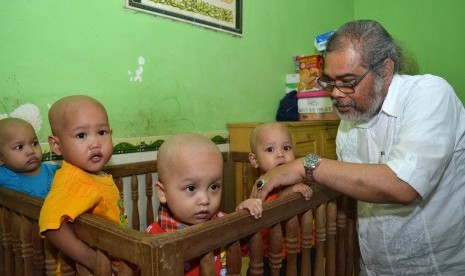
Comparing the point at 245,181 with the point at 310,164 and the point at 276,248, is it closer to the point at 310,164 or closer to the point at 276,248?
the point at 310,164

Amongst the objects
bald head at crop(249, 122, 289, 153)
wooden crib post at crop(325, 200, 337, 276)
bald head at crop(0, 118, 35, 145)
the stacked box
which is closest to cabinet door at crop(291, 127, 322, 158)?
the stacked box

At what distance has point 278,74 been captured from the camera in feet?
11.2

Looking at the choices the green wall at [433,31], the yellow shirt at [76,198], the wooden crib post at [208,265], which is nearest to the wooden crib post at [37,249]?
the yellow shirt at [76,198]

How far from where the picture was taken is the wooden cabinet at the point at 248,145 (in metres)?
2.66

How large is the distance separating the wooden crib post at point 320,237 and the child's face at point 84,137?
3.03 feet

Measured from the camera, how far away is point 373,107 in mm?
1564

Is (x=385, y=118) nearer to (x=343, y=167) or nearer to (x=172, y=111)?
(x=343, y=167)

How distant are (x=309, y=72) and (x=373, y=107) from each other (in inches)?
68.9

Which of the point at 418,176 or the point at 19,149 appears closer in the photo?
the point at 418,176

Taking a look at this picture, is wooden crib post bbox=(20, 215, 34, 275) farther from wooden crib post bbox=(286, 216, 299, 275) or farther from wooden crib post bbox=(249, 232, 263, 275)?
wooden crib post bbox=(286, 216, 299, 275)

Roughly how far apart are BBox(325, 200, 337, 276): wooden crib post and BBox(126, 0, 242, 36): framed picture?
1.67 metres

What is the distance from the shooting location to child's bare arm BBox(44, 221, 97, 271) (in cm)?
104

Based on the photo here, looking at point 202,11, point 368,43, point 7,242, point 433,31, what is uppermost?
point 433,31

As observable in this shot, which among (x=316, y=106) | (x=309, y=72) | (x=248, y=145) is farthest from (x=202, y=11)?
(x=316, y=106)
